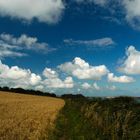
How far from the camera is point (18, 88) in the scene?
13462 cm

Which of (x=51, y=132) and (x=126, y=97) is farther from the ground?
(x=126, y=97)

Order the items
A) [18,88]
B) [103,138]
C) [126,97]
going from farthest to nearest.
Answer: [18,88], [126,97], [103,138]

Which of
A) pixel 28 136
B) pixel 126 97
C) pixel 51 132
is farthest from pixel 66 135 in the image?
pixel 126 97

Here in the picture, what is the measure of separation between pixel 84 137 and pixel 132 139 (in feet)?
10.2

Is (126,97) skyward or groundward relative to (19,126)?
skyward

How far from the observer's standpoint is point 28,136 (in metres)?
15.2

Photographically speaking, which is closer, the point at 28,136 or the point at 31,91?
the point at 28,136

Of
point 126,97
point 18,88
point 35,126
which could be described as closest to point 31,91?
point 18,88

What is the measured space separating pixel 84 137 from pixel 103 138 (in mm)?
1176

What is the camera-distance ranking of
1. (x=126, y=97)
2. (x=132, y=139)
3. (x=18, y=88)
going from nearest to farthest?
(x=132, y=139) < (x=126, y=97) < (x=18, y=88)

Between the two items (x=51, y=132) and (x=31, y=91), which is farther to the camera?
(x=31, y=91)

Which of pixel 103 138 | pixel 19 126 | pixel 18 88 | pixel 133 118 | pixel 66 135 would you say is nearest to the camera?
pixel 103 138

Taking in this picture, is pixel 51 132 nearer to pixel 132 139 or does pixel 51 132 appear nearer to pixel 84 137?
pixel 84 137

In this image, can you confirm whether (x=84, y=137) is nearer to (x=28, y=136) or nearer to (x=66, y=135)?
(x=66, y=135)
